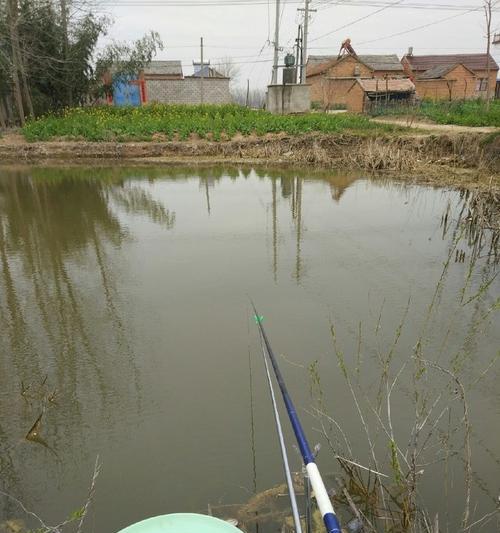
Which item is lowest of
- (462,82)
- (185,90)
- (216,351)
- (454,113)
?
A: (216,351)

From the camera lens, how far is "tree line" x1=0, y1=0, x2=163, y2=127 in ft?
42.2

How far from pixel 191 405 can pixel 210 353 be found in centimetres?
59

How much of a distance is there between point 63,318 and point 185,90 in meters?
18.5

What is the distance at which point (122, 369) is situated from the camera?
3189mm

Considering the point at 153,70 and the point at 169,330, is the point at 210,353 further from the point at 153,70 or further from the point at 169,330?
the point at 153,70

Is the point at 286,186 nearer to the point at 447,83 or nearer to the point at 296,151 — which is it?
the point at 296,151

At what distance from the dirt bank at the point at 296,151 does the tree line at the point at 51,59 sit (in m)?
2.21

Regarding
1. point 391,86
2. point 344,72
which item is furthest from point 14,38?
point 344,72

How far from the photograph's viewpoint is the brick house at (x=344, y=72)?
26.7m

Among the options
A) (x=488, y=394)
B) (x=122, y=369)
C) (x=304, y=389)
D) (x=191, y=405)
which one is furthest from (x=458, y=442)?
(x=122, y=369)

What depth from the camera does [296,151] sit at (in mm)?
11992

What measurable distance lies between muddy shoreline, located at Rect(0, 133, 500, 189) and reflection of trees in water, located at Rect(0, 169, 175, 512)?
5.21m

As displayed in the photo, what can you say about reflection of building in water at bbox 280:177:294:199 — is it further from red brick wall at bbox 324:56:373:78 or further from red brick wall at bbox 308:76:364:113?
red brick wall at bbox 324:56:373:78

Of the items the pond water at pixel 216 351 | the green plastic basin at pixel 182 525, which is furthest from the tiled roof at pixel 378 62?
the green plastic basin at pixel 182 525
